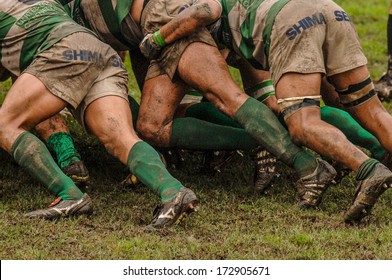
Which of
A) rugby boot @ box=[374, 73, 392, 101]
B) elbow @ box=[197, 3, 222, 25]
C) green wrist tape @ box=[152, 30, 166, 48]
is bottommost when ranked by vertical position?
rugby boot @ box=[374, 73, 392, 101]

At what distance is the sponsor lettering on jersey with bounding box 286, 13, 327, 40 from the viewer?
20.0 feet

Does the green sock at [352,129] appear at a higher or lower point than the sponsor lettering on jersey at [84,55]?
lower

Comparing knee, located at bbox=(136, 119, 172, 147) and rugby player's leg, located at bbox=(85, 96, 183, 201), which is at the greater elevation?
A: rugby player's leg, located at bbox=(85, 96, 183, 201)

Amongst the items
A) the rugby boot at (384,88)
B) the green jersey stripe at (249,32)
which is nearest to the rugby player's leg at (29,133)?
the green jersey stripe at (249,32)

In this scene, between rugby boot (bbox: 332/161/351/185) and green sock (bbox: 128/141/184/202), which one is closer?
green sock (bbox: 128/141/184/202)

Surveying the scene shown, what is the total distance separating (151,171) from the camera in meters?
5.84

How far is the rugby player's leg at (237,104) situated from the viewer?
6109mm

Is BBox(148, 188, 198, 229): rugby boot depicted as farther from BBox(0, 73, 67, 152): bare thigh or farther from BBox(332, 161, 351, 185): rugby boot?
BBox(332, 161, 351, 185): rugby boot

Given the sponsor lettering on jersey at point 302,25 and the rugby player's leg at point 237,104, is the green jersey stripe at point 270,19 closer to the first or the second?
the sponsor lettering on jersey at point 302,25

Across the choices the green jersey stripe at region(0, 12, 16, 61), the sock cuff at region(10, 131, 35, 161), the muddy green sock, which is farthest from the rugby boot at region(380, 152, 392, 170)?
the green jersey stripe at region(0, 12, 16, 61)

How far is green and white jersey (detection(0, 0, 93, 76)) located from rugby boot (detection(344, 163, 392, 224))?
6.87 ft

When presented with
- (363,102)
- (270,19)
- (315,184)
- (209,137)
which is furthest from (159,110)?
(363,102)

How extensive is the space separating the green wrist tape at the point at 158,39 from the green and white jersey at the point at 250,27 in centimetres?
43
